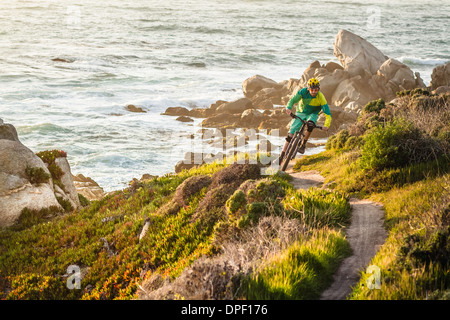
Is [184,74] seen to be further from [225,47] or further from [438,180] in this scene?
[438,180]

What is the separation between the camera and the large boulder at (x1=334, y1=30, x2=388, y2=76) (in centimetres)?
4106

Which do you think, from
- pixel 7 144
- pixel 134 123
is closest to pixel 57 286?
pixel 7 144

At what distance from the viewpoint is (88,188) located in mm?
23266

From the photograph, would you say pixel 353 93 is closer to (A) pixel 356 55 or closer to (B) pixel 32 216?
(A) pixel 356 55

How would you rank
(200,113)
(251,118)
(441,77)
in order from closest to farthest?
(251,118) < (441,77) < (200,113)

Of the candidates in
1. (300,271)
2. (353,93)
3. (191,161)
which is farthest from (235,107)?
(300,271)

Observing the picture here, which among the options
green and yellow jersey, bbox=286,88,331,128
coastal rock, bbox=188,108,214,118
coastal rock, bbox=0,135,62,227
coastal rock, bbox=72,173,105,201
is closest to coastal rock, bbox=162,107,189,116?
coastal rock, bbox=188,108,214,118

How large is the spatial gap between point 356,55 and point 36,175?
3431 centimetres

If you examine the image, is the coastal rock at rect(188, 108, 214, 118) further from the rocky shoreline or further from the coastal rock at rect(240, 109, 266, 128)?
the coastal rock at rect(240, 109, 266, 128)

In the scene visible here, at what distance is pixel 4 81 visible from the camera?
49.1 metres

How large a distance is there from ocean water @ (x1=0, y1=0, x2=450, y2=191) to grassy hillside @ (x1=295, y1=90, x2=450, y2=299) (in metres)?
13.6

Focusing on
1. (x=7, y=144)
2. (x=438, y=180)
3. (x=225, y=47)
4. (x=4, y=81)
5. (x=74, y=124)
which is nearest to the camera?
(x=438, y=180)

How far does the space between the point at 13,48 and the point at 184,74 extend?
1098 inches

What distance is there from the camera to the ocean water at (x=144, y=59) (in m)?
33.2
